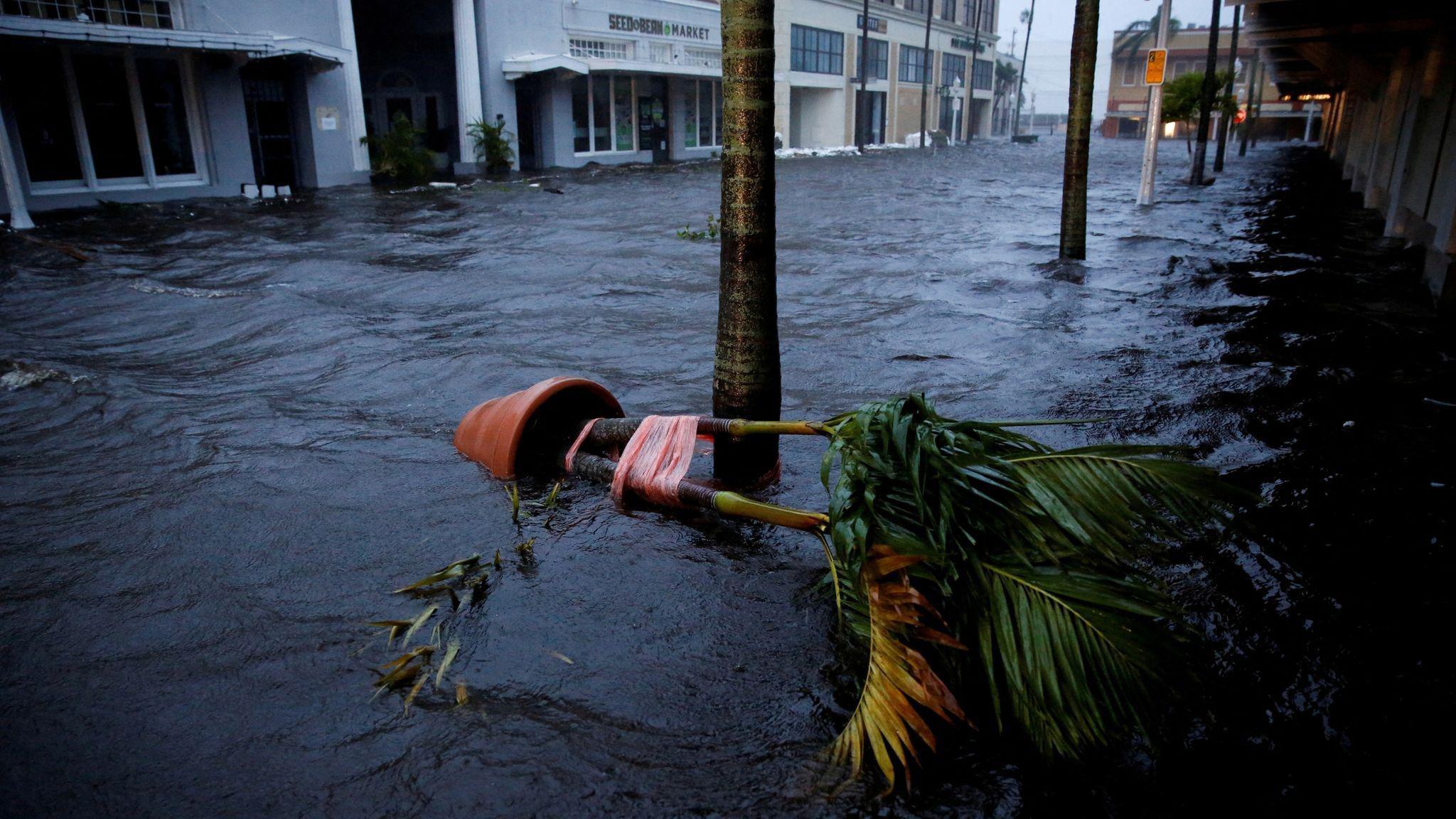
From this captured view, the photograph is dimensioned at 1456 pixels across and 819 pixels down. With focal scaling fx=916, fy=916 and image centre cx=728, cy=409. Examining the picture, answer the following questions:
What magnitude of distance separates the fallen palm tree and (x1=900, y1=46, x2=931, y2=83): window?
55264 millimetres

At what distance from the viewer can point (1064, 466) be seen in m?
3.04

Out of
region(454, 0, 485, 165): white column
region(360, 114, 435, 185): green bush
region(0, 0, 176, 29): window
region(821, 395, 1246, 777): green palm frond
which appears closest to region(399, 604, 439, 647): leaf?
region(821, 395, 1246, 777): green palm frond

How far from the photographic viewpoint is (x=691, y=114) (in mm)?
34906

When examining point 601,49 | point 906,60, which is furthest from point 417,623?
point 906,60


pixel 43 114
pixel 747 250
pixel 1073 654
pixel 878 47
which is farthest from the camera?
pixel 878 47

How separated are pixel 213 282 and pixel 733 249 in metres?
8.74

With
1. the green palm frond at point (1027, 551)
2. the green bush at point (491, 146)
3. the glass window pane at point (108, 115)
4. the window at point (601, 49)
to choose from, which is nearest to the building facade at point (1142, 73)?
the window at point (601, 49)

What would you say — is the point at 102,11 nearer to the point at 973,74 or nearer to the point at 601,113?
the point at 601,113

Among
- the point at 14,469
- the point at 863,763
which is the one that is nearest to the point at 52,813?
the point at 863,763

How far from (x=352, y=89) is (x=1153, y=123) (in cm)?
1783

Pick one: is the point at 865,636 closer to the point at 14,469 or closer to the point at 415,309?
the point at 14,469

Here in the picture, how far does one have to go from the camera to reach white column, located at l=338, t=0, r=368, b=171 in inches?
823

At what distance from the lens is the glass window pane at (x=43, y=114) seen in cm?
1596

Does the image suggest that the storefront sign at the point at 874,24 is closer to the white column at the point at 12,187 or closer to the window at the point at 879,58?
the window at the point at 879,58
